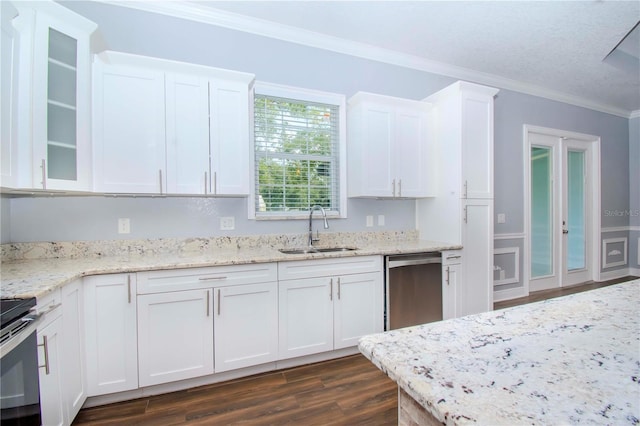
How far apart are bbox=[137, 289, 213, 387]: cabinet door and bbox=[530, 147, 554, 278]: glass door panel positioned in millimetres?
4440

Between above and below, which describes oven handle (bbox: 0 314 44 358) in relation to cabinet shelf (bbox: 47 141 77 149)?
below

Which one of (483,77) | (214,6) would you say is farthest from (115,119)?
(483,77)

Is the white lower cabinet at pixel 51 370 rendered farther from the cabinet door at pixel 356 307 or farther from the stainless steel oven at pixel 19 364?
the cabinet door at pixel 356 307

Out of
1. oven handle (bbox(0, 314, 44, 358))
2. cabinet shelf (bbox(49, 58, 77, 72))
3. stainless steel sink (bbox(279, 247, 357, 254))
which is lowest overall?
oven handle (bbox(0, 314, 44, 358))

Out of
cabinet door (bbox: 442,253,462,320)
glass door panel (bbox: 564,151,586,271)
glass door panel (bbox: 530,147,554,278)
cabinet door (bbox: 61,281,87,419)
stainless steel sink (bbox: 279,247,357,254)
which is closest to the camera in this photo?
cabinet door (bbox: 61,281,87,419)

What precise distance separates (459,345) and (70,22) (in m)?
2.70

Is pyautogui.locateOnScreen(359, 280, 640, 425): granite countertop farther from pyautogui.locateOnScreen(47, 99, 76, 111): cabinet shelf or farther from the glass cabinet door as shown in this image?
pyautogui.locateOnScreen(47, 99, 76, 111): cabinet shelf

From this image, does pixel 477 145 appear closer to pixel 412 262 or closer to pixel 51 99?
pixel 412 262

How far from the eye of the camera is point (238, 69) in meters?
2.77

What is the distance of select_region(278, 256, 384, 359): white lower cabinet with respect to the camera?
2324 millimetres

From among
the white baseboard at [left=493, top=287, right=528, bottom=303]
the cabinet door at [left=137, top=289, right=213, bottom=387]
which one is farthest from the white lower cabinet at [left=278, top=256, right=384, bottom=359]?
the white baseboard at [left=493, top=287, right=528, bottom=303]

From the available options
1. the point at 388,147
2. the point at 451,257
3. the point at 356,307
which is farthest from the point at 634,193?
the point at 356,307

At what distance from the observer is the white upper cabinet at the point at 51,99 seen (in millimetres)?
1705

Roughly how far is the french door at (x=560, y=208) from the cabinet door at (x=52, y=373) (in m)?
4.98
